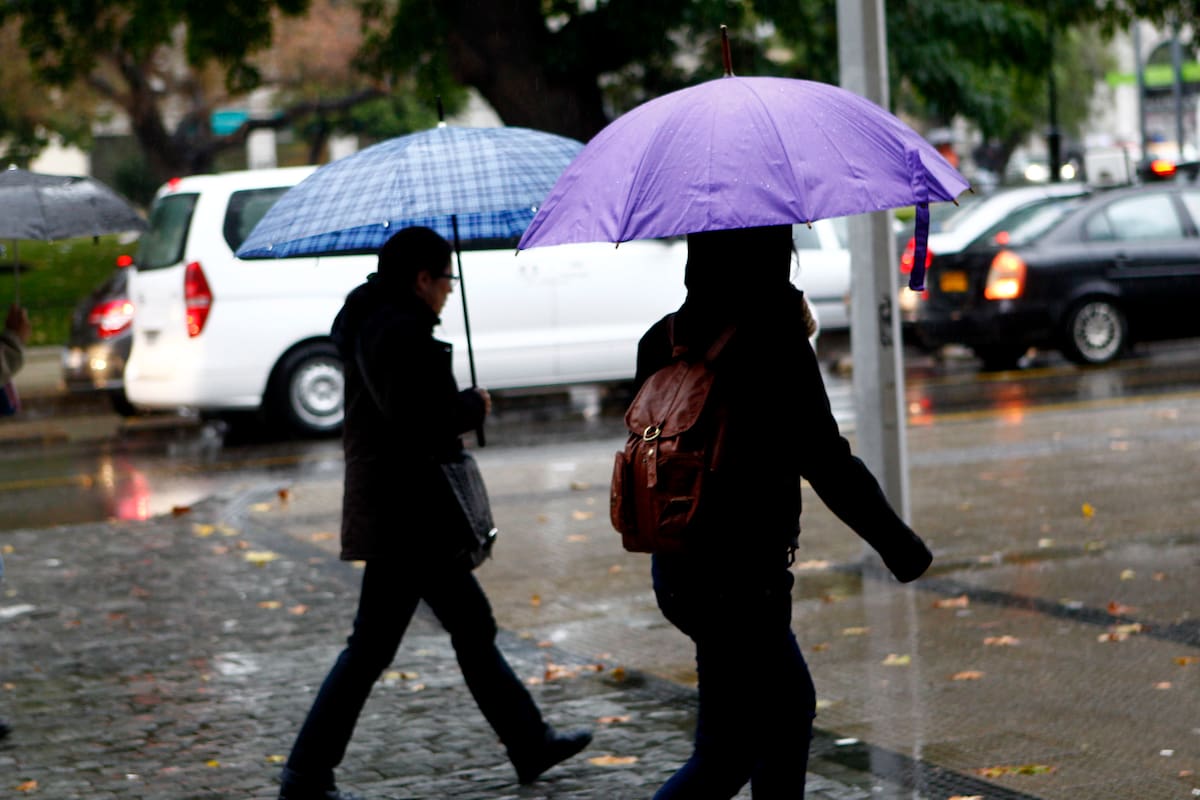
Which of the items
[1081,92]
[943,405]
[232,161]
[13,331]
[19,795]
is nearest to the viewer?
[19,795]

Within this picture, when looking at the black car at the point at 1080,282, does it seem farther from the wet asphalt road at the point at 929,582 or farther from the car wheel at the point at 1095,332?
the wet asphalt road at the point at 929,582

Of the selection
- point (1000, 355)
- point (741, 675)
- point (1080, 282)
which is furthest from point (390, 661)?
point (1000, 355)

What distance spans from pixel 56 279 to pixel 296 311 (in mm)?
20851

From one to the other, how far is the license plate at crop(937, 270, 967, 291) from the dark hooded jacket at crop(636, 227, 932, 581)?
13.5 metres

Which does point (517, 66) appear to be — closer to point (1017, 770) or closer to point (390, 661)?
point (390, 661)

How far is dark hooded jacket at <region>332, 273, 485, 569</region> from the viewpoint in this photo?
205 inches

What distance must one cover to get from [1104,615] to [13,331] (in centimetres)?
418

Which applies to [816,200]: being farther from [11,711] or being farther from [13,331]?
[11,711]

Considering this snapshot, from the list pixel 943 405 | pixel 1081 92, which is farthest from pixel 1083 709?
pixel 1081 92

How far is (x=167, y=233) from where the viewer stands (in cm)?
1458

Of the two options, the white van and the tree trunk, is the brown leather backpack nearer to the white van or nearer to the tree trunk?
the white van

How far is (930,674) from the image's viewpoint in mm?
6594

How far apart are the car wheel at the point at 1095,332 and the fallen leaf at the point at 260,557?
31.5ft

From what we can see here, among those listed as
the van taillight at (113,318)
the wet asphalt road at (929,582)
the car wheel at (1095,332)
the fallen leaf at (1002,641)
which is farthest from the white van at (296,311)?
the fallen leaf at (1002,641)
